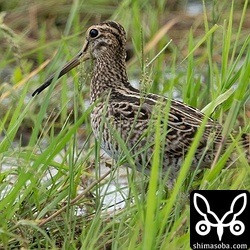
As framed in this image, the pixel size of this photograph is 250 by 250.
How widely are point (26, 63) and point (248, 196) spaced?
2853 mm

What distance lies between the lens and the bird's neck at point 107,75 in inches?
187

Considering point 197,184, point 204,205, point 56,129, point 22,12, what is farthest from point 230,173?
point 22,12

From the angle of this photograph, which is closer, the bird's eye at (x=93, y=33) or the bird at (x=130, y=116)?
the bird at (x=130, y=116)

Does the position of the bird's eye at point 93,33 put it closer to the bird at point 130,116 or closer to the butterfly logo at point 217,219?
the bird at point 130,116

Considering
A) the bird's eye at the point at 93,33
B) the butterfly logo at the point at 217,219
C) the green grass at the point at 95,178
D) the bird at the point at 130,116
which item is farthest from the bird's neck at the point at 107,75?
the butterfly logo at the point at 217,219

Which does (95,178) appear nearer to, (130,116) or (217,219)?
(130,116)

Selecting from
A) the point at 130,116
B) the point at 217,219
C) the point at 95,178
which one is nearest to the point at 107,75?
the point at 130,116

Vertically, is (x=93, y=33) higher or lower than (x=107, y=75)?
higher

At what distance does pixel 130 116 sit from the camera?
428 centimetres

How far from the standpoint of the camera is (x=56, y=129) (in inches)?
217

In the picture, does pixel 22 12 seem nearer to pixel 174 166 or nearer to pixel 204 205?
pixel 174 166

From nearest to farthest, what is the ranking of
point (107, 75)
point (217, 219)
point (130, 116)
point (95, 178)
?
1. point (217, 219)
2. point (95, 178)
3. point (130, 116)
4. point (107, 75)

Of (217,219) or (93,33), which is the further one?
(93,33)

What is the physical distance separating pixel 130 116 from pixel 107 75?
0.53 meters
